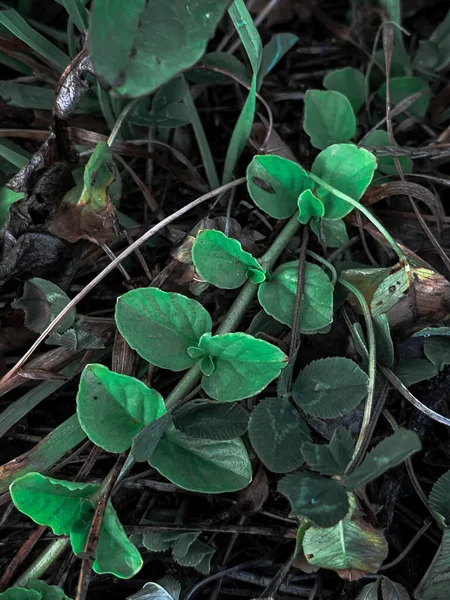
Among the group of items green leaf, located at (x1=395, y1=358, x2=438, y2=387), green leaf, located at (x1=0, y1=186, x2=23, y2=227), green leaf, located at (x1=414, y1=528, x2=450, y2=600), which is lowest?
green leaf, located at (x1=414, y1=528, x2=450, y2=600)

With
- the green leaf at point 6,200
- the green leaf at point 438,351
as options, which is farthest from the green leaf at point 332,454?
the green leaf at point 6,200

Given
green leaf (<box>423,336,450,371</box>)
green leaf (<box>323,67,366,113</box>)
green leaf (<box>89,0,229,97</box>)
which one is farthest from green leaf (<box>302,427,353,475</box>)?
green leaf (<box>323,67,366,113</box>)

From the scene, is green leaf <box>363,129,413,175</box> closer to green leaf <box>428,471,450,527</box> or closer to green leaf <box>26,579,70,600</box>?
green leaf <box>428,471,450,527</box>

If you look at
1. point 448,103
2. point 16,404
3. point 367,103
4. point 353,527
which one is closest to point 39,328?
point 16,404

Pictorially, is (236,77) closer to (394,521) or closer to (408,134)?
(408,134)

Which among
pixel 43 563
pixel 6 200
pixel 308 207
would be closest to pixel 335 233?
pixel 308 207
